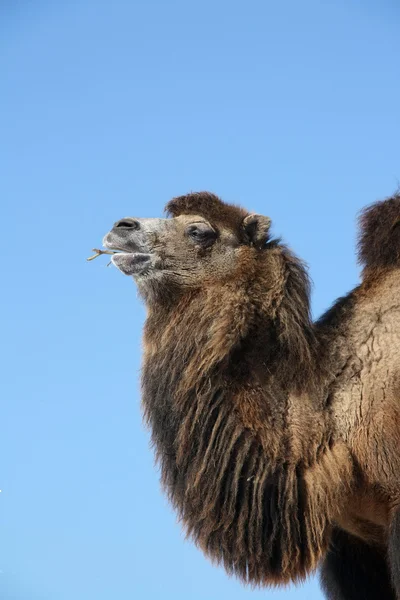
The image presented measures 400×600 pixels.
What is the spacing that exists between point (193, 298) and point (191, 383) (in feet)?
1.86

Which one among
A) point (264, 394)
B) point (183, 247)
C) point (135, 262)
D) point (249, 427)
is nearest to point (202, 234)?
point (183, 247)

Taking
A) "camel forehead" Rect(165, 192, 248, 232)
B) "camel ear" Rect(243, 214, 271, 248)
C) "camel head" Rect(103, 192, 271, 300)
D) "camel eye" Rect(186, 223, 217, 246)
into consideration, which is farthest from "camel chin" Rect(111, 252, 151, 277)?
"camel ear" Rect(243, 214, 271, 248)

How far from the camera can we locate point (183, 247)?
6.60 meters

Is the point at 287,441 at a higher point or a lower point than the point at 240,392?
lower

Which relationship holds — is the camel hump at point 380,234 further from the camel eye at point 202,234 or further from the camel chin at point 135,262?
the camel chin at point 135,262

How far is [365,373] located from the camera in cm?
611

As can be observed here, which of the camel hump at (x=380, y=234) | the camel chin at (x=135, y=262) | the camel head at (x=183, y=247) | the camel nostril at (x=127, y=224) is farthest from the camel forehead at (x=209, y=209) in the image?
the camel hump at (x=380, y=234)

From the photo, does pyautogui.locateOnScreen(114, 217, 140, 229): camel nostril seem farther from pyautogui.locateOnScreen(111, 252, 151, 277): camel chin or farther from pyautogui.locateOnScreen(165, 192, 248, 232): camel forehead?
pyautogui.locateOnScreen(165, 192, 248, 232): camel forehead

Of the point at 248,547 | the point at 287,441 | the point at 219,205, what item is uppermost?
the point at 219,205

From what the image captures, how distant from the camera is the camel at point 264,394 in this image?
601 centimetres

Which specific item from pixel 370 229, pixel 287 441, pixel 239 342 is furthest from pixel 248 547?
pixel 370 229

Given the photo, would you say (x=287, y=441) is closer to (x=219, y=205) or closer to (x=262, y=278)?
(x=262, y=278)

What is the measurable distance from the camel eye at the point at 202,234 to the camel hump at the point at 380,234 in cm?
102

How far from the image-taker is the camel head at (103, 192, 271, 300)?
6.50 metres
